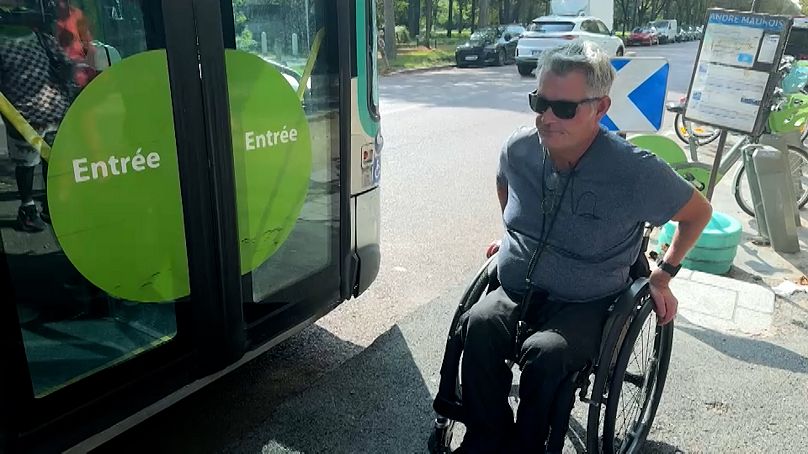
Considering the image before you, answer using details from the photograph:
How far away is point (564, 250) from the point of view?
2.34 meters

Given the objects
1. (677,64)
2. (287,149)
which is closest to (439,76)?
(677,64)

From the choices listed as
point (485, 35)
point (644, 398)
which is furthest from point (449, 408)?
point (485, 35)

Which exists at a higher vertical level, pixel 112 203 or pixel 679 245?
pixel 112 203

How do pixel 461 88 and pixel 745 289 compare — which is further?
pixel 461 88

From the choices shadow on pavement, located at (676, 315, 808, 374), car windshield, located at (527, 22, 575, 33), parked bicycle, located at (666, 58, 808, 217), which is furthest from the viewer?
car windshield, located at (527, 22, 575, 33)

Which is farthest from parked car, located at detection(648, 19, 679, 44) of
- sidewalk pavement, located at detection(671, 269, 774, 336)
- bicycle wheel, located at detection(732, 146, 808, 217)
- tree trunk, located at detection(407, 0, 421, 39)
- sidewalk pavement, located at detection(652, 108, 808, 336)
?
sidewalk pavement, located at detection(671, 269, 774, 336)

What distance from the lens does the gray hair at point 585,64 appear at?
2189mm

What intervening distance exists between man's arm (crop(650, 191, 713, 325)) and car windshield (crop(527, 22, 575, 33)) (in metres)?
17.5

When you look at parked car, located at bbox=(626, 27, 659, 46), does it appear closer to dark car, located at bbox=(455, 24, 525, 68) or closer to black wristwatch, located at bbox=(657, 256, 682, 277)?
dark car, located at bbox=(455, 24, 525, 68)

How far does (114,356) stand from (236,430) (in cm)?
74

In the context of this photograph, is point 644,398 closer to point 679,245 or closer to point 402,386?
point 679,245

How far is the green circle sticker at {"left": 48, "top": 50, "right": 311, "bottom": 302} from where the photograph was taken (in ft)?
6.65

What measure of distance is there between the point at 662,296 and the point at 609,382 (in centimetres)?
38

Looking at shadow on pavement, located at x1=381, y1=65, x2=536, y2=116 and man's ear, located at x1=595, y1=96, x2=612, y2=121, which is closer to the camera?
man's ear, located at x1=595, y1=96, x2=612, y2=121
